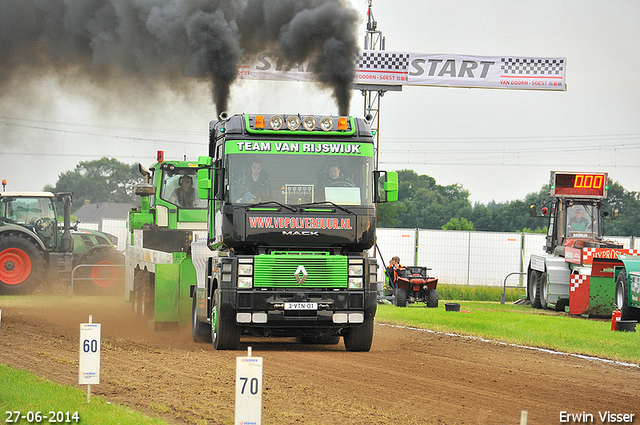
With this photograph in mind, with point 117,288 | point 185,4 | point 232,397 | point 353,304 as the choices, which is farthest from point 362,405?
point 117,288

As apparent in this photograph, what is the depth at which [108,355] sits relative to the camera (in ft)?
36.9

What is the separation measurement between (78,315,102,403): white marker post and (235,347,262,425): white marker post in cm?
253

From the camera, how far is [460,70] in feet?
95.2

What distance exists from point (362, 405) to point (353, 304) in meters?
3.42

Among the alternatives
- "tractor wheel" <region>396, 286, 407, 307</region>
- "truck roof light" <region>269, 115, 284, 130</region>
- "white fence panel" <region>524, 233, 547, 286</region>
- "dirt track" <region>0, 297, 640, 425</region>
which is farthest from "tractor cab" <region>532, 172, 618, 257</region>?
"truck roof light" <region>269, 115, 284, 130</region>

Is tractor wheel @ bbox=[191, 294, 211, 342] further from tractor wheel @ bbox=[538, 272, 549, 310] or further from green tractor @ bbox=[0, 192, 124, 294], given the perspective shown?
tractor wheel @ bbox=[538, 272, 549, 310]

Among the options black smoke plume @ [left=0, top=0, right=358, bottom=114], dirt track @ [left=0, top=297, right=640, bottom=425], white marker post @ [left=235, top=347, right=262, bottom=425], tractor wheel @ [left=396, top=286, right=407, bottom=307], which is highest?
black smoke plume @ [left=0, top=0, right=358, bottom=114]

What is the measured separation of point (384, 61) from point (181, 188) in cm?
1219

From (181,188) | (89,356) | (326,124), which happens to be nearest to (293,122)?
(326,124)

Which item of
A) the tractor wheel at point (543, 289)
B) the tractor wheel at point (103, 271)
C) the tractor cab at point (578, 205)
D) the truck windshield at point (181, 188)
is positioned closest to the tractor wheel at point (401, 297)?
the tractor wheel at point (543, 289)

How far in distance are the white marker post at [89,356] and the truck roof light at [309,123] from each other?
16.3 ft

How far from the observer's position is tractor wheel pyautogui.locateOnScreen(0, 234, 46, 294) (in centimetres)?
2262

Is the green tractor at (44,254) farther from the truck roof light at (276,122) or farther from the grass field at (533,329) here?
the truck roof light at (276,122)

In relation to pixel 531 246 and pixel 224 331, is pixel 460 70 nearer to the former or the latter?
pixel 531 246
